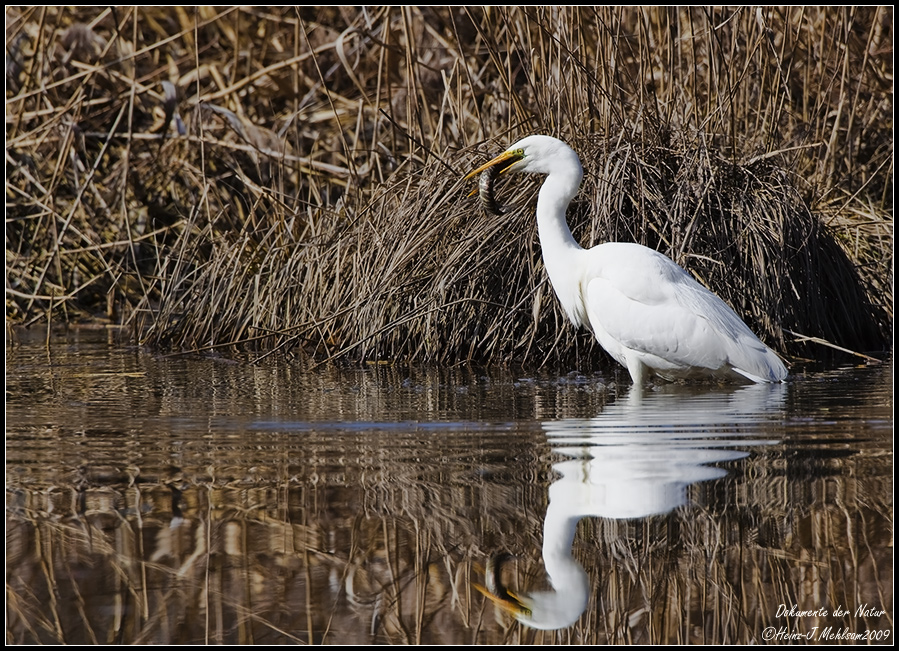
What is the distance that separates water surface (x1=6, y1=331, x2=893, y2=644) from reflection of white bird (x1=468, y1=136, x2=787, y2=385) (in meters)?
0.54

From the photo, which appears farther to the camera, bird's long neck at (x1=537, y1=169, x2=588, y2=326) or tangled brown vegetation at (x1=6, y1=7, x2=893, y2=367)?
tangled brown vegetation at (x1=6, y1=7, x2=893, y2=367)

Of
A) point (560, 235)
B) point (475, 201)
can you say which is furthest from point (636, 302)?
point (475, 201)

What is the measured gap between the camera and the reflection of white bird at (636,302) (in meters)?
5.02

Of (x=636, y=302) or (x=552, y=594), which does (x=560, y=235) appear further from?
(x=552, y=594)

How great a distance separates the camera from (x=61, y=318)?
27.1 ft

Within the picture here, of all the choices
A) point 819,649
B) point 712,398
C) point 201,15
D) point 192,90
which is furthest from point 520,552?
point 201,15

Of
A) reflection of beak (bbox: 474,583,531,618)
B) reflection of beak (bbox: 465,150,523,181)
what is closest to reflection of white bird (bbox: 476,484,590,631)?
reflection of beak (bbox: 474,583,531,618)

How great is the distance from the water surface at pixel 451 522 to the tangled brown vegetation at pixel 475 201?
1.48 metres

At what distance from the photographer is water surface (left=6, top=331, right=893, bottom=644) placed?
213 cm

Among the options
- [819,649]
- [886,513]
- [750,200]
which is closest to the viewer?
[819,649]

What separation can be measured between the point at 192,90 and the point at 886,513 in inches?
308

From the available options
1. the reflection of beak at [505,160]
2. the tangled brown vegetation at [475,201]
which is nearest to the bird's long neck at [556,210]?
the reflection of beak at [505,160]

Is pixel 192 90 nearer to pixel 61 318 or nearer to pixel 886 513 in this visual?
pixel 61 318

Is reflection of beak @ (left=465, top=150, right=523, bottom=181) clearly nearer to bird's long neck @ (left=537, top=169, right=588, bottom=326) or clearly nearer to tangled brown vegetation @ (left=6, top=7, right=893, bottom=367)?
bird's long neck @ (left=537, top=169, right=588, bottom=326)
